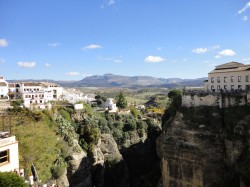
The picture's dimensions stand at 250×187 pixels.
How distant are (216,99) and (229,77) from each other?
181 inches

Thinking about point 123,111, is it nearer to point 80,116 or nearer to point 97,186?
point 80,116

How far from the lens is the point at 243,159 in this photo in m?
24.0

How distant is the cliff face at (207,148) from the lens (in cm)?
2509

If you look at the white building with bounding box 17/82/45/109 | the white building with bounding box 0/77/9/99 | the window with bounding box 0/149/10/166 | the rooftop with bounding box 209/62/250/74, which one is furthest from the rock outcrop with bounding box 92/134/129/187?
the window with bounding box 0/149/10/166

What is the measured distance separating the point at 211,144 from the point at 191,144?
2.04 metres

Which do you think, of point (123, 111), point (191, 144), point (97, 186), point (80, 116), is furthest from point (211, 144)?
point (123, 111)

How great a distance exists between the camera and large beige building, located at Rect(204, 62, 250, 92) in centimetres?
3043

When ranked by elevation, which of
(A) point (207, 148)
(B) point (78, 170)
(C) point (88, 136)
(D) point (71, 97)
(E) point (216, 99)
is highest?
(E) point (216, 99)

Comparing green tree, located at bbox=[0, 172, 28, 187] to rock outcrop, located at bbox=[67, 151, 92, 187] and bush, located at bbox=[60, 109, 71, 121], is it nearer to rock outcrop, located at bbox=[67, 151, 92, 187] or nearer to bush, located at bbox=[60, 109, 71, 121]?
rock outcrop, located at bbox=[67, 151, 92, 187]

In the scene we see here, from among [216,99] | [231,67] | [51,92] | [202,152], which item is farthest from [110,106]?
[202,152]

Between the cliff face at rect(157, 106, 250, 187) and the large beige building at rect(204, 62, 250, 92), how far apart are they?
3942mm

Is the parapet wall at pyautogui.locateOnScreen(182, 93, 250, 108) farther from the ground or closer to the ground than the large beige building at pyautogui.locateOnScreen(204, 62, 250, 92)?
closer to the ground

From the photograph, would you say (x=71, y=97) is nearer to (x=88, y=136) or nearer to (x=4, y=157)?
(x=88, y=136)

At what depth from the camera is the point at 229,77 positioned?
3209 centimetres
